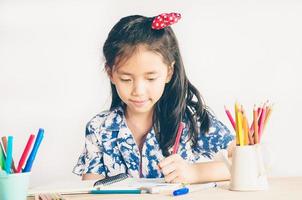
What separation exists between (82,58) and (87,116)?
16 centimetres

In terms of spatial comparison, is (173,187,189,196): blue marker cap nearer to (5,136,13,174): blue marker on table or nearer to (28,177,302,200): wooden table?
(28,177,302,200): wooden table

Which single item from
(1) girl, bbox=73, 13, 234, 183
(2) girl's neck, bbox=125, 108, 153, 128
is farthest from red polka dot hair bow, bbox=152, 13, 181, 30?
(2) girl's neck, bbox=125, 108, 153, 128

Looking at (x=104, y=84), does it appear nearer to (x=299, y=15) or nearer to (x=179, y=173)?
(x=179, y=173)

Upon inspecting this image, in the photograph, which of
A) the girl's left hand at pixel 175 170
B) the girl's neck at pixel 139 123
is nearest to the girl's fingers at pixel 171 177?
the girl's left hand at pixel 175 170

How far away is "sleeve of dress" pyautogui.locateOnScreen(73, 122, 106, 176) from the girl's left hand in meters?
0.30

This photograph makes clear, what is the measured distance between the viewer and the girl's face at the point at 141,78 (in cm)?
133

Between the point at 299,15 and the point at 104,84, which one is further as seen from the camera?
the point at 299,15

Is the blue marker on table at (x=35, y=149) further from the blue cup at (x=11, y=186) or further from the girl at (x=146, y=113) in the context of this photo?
the girl at (x=146, y=113)

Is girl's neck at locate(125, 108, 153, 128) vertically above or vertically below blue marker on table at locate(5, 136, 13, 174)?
above

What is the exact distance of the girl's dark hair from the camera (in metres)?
1.37

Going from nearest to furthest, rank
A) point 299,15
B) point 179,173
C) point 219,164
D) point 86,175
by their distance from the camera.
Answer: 1. point 179,173
2. point 219,164
3. point 86,175
4. point 299,15

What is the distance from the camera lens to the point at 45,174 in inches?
58.7

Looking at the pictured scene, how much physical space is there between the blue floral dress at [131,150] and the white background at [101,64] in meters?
0.09

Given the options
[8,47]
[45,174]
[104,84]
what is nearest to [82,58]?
[104,84]
